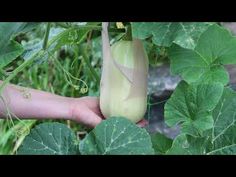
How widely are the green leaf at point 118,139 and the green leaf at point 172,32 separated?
0.16 m

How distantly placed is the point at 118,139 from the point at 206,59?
0.24m

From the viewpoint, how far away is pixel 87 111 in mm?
1152

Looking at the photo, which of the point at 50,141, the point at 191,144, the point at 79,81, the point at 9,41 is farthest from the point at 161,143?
the point at 79,81

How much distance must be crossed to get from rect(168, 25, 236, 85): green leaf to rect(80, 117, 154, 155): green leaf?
16 centimetres

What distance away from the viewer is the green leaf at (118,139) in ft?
2.80

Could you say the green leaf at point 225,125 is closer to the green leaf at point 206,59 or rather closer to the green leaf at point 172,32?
the green leaf at point 206,59

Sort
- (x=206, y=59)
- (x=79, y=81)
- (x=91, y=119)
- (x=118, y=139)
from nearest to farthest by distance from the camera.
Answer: (x=118, y=139)
(x=206, y=59)
(x=91, y=119)
(x=79, y=81)

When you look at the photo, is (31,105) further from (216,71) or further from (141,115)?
(216,71)

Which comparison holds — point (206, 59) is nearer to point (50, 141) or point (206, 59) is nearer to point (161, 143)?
point (161, 143)

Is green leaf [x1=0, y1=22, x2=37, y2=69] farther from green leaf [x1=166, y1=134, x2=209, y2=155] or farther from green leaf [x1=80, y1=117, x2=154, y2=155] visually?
green leaf [x1=166, y1=134, x2=209, y2=155]

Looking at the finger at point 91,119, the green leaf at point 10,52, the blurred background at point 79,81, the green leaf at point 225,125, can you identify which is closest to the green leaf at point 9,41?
the green leaf at point 10,52
